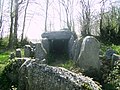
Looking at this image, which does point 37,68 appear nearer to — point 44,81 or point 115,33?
point 44,81

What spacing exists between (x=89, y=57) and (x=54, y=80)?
6.60 metres

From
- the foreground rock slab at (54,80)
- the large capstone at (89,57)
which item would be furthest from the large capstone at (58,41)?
the foreground rock slab at (54,80)

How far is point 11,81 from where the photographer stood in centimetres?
1369

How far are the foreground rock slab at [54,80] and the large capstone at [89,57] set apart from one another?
5.25 m

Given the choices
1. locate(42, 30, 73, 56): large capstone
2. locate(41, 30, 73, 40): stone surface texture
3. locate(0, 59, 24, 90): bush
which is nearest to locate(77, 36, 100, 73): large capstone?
locate(0, 59, 24, 90): bush

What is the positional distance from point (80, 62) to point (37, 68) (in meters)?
5.80

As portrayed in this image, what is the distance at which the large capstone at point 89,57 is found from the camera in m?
15.2

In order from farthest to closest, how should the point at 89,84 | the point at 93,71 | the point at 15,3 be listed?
the point at 15,3, the point at 93,71, the point at 89,84

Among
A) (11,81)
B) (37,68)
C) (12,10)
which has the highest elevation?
(12,10)

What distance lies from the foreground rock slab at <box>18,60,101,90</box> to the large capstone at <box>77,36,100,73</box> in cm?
525

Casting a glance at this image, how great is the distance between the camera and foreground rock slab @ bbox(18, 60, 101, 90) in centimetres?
840

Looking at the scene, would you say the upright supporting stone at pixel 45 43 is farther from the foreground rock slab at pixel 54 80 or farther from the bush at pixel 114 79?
the foreground rock slab at pixel 54 80

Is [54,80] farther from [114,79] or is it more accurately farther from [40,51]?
[40,51]

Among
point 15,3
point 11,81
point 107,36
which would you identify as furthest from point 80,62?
point 15,3
